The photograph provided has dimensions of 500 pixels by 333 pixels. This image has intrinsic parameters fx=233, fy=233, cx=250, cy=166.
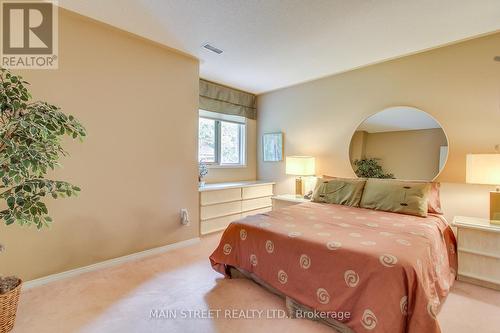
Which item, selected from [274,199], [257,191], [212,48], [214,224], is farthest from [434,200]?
[212,48]

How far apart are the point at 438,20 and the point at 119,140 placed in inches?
132

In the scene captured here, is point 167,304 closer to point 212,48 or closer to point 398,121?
point 212,48

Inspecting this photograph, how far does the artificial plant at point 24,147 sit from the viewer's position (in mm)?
1305

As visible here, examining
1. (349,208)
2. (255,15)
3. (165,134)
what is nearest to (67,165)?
(165,134)

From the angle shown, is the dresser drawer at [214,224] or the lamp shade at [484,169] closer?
the lamp shade at [484,169]

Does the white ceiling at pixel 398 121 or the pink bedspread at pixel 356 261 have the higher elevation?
the white ceiling at pixel 398 121

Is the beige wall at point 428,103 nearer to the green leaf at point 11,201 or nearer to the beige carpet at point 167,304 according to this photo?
the beige carpet at point 167,304

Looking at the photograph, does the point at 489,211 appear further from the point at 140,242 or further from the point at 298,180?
the point at 140,242

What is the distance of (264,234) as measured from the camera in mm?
1924

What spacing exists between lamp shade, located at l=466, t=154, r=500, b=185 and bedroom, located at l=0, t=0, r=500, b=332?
0.04 ft

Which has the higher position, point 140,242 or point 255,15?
point 255,15

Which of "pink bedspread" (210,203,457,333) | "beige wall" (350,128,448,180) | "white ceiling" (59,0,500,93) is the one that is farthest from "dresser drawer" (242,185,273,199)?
"white ceiling" (59,0,500,93)

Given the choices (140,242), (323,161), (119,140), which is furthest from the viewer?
(323,161)

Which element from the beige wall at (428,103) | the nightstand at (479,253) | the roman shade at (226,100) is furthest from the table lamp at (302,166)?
the nightstand at (479,253)
